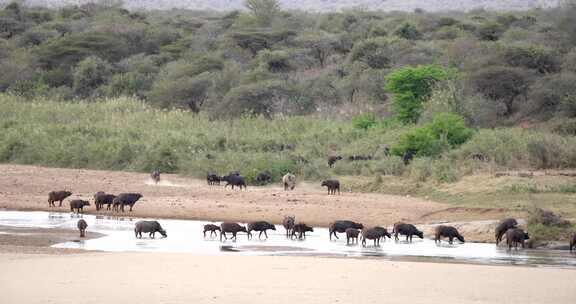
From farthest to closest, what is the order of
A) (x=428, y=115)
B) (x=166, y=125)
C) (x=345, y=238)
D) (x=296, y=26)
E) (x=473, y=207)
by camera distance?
(x=296, y=26) → (x=166, y=125) → (x=428, y=115) → (x=473, y=207) → (x=345, y=238)

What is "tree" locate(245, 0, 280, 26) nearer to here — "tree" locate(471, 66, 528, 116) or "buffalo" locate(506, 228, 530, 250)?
"tree" locate(471, 66, 528, 116)

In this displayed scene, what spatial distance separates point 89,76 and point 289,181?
94.3 feet

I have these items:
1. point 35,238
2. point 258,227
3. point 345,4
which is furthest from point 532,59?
point 345,4

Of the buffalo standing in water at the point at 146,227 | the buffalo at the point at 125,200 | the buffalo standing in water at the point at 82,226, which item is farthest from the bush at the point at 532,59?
the buffalo standing in water at the point at 82,226

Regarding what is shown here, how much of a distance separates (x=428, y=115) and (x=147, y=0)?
10306 cm

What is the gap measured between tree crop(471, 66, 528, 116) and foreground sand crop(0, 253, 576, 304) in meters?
27.0

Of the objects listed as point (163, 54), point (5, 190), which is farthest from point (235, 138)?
point (163, 54)

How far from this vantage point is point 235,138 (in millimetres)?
37344

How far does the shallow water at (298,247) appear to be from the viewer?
18.6m

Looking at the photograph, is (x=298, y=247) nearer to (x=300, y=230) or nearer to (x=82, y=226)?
(x=300, y=230)

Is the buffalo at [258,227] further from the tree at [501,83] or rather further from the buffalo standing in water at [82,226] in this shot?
the tree at [501,83]

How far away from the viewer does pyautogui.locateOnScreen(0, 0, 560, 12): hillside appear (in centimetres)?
12100

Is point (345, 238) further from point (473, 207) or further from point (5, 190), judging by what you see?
point (5, 190)

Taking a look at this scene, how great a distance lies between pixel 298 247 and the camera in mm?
19906
